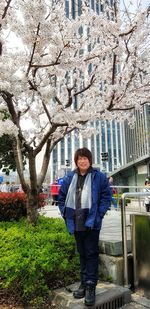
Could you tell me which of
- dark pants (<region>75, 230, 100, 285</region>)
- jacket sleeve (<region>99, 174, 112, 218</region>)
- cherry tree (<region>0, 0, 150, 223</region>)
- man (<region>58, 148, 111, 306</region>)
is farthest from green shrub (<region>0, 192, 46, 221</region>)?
jacket sleeve (<region>99, 174, 112, 218</region>)

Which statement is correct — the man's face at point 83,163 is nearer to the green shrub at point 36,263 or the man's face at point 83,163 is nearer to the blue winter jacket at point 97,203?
the blue winter jacket at point 97,203

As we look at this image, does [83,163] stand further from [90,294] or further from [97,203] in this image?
[90,294]

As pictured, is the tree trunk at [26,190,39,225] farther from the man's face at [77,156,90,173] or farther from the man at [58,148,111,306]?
the man's face at [77,156,90,173]

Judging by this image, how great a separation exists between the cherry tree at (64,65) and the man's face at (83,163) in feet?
5.91

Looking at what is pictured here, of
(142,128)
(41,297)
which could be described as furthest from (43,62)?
(142,128)

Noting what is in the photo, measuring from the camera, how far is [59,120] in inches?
231

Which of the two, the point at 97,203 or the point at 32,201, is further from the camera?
the point at 32,201

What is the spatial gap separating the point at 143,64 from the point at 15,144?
3.46m

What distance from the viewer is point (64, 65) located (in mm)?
5812

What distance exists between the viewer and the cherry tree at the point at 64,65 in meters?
5.33

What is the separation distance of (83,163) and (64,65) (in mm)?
2584

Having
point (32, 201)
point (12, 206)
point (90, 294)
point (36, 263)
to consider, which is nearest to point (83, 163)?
point (36, 263)

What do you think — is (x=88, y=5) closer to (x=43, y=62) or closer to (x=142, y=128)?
(x=43, y=62)

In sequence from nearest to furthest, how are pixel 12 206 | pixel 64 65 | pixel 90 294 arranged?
pixel 90 294
pixel 64 65
pixel 12 206
